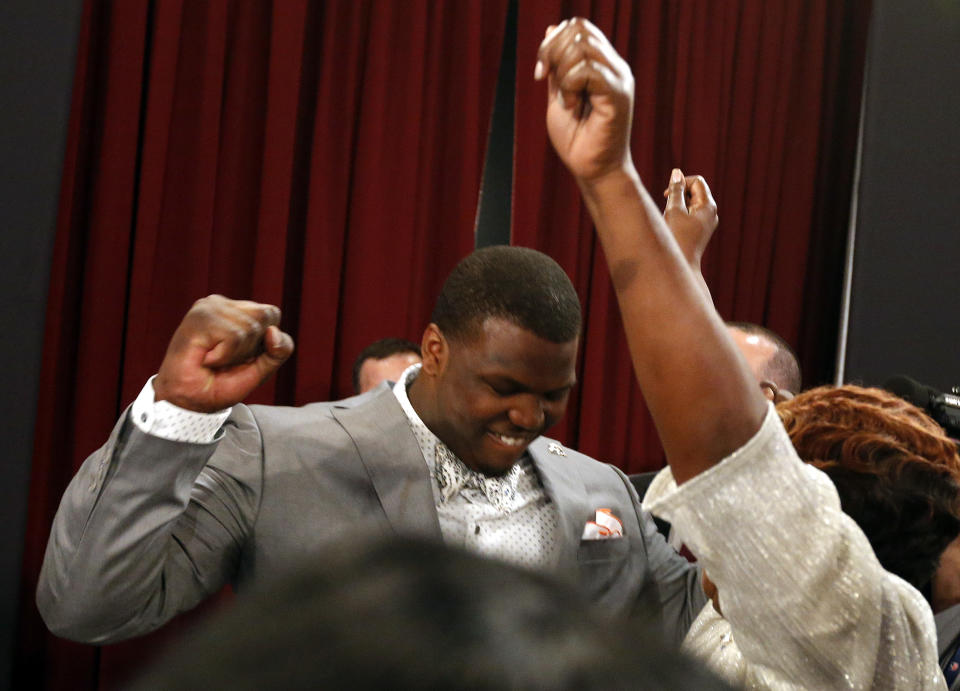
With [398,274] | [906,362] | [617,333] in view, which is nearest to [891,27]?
[906,362]

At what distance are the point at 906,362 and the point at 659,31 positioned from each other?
4.59 feet

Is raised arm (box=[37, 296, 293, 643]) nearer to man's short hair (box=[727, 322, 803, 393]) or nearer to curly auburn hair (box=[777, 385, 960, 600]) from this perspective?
curly auburn hair (box=[777, 385, 960, 600])

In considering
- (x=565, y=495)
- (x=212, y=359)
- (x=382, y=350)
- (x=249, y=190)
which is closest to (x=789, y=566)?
(x=212, y=359)

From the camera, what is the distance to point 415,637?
25 cm

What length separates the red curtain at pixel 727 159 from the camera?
3.26 meters

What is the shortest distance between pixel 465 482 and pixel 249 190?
1.51m

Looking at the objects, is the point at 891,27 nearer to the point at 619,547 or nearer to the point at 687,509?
the point at 619,547

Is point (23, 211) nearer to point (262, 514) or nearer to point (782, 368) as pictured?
point (262, 514)

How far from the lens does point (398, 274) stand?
2.95 m

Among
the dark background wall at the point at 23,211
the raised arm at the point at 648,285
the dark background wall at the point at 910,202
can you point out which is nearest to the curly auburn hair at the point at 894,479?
the raised arm at the point at 648,285

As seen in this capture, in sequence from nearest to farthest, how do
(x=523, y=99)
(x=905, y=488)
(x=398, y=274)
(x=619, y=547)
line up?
(x=905, y=488)
(x=619, y=547)
(x=398, y=274)
(x=523, y=99)

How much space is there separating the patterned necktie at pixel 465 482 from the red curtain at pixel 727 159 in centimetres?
161

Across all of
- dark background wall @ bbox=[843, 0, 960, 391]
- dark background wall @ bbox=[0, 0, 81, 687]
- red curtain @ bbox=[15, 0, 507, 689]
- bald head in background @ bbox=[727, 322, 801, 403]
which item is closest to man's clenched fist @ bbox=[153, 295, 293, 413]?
dark background wall @ bbox=[0, 0, 81, 687]

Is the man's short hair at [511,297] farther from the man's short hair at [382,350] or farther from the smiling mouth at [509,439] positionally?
the man's short hair at [382,350]
